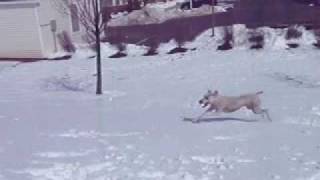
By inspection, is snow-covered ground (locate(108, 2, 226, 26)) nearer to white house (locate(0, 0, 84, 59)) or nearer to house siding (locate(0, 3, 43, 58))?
white house (locate(0, 0, 84, 59))

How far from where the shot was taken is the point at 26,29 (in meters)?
24.1

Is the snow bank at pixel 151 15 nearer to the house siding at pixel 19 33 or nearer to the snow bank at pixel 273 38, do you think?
the house siding at pixel 19 33

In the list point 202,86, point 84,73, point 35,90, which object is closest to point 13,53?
point 84,73

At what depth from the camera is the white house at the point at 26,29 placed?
2405cm

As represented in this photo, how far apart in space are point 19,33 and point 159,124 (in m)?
14.2

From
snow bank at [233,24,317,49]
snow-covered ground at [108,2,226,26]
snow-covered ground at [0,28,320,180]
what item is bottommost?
snow-covered ground at [108,2,226,26]

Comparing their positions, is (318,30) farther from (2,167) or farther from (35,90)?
(2,167)

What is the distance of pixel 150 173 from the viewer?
7.91 m

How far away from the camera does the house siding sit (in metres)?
24.1

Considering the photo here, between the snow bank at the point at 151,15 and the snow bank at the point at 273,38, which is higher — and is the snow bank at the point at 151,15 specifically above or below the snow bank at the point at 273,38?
below

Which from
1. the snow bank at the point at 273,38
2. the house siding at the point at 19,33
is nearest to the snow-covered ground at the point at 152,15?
the house siding at the point at 19,33

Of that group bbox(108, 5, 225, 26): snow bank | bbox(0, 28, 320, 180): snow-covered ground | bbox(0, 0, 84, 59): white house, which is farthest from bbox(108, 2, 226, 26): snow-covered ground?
bbox(0, 28, 320, 180): snow-covered ground

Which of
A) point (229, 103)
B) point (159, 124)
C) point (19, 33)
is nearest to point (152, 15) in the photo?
point (19, 33)

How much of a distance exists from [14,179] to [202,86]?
885 cm
